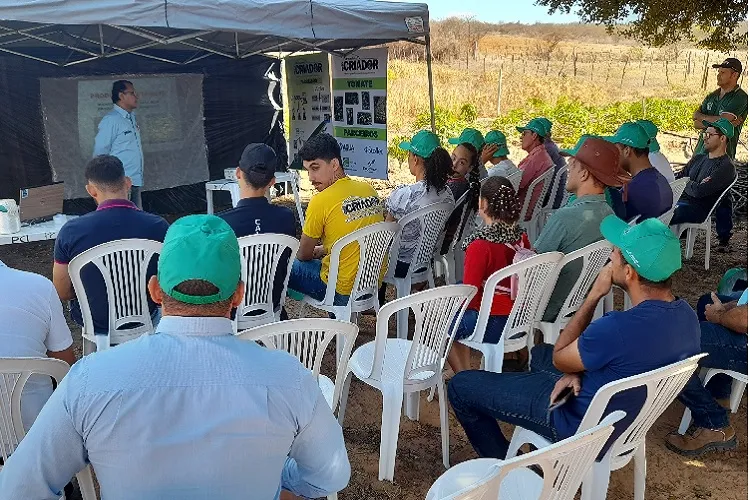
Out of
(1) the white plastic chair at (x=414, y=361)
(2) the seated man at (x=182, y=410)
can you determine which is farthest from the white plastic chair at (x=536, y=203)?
(2) the seated man at (x=182, y=410)

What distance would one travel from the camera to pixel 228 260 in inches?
56.4

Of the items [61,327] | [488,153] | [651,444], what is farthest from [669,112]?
[61,327]

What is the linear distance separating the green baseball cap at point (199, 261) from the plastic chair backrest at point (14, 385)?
2.30 ft

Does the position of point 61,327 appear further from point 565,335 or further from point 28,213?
point 28,213

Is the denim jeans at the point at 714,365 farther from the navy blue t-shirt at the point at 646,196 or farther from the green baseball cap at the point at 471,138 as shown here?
the green baseball cap at the point at 471,138

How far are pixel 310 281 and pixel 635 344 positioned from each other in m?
2.06

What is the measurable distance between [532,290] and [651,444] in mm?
954

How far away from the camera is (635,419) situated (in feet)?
7.18

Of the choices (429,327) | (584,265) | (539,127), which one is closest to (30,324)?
(429,327)

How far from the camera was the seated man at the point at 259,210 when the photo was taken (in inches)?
135

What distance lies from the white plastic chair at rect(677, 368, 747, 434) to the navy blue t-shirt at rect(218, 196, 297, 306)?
2142 millimetres

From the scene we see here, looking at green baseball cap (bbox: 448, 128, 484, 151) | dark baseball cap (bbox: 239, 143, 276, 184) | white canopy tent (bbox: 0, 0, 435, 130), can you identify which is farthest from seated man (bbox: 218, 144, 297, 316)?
green baseball cap (bbox: 448, 128, 484, 151)

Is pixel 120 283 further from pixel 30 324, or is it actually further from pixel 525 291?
pixel 525 291

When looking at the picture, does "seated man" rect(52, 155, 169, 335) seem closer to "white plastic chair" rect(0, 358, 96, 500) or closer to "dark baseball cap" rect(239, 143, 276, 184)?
"dark baseball cap" rect(239, 143, 276, 184)
